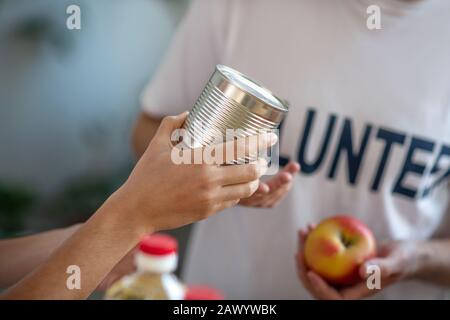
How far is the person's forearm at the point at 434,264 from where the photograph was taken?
76cm

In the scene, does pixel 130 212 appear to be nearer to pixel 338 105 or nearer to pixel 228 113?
pixel 228 113

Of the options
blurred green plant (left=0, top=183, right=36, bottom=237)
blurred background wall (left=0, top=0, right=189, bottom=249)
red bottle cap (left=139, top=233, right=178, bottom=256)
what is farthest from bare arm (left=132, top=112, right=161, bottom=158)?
blurred green plant (left=0, top=183, right=36, bottom=237)

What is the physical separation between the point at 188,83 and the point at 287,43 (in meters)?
0.15

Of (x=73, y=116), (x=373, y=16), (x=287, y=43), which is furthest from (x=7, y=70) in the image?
(x=373, y=16)

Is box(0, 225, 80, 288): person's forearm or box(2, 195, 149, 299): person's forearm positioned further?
box(0, 225, 80, 288): person's forearm

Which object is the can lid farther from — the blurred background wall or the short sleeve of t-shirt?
the blurred background wall

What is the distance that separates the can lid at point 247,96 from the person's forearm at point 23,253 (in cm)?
23

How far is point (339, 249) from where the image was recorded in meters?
0.71

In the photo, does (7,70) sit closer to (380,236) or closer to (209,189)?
(380,236)

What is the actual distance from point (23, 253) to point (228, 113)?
0.29 meters

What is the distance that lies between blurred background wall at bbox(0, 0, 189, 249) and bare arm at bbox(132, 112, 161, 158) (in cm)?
51

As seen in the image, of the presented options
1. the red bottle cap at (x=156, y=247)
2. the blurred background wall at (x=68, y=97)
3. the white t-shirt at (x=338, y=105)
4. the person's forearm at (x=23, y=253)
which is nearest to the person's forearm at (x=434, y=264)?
the white t-shirt at (x=338, y=105)

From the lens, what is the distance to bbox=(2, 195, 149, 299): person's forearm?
0.44 metres

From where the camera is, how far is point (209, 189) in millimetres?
451
